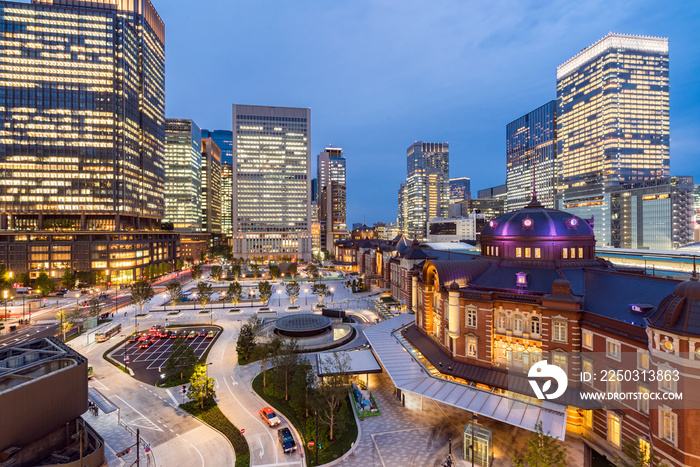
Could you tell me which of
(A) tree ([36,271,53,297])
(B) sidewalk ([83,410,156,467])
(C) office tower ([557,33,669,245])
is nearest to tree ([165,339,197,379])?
(B) sidewalk ([83,410,156,467])

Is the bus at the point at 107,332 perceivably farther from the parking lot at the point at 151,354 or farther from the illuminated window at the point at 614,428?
the illuminated window at the point at 614,428

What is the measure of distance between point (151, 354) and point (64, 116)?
12668 cm

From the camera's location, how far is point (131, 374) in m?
50.4

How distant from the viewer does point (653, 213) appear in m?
143

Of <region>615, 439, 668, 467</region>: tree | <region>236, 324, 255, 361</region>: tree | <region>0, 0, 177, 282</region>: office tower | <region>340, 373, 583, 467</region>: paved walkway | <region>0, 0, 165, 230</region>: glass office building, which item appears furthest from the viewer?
<region>0, 0, 165, 230</region>: glass office building

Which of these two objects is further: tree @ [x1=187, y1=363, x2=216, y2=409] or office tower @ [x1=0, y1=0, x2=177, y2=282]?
office tower @ [x1=0, y1=0, x2=177, y2=282]

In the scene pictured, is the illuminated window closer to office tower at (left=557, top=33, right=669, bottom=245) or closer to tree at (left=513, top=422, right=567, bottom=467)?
tree at (left=513, top=422, right=567, bottom=467)

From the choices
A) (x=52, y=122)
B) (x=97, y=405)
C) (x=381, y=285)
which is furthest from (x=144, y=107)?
(x=97, y=405)

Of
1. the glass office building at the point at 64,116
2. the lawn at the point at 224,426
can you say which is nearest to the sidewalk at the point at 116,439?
the lawn at the point at 224,426

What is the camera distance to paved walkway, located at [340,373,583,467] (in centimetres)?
3069

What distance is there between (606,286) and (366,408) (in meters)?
32.2

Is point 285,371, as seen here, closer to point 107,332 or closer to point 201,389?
point 201,389

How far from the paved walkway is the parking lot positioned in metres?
34.4

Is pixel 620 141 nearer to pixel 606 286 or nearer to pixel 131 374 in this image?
pixel 606 286
